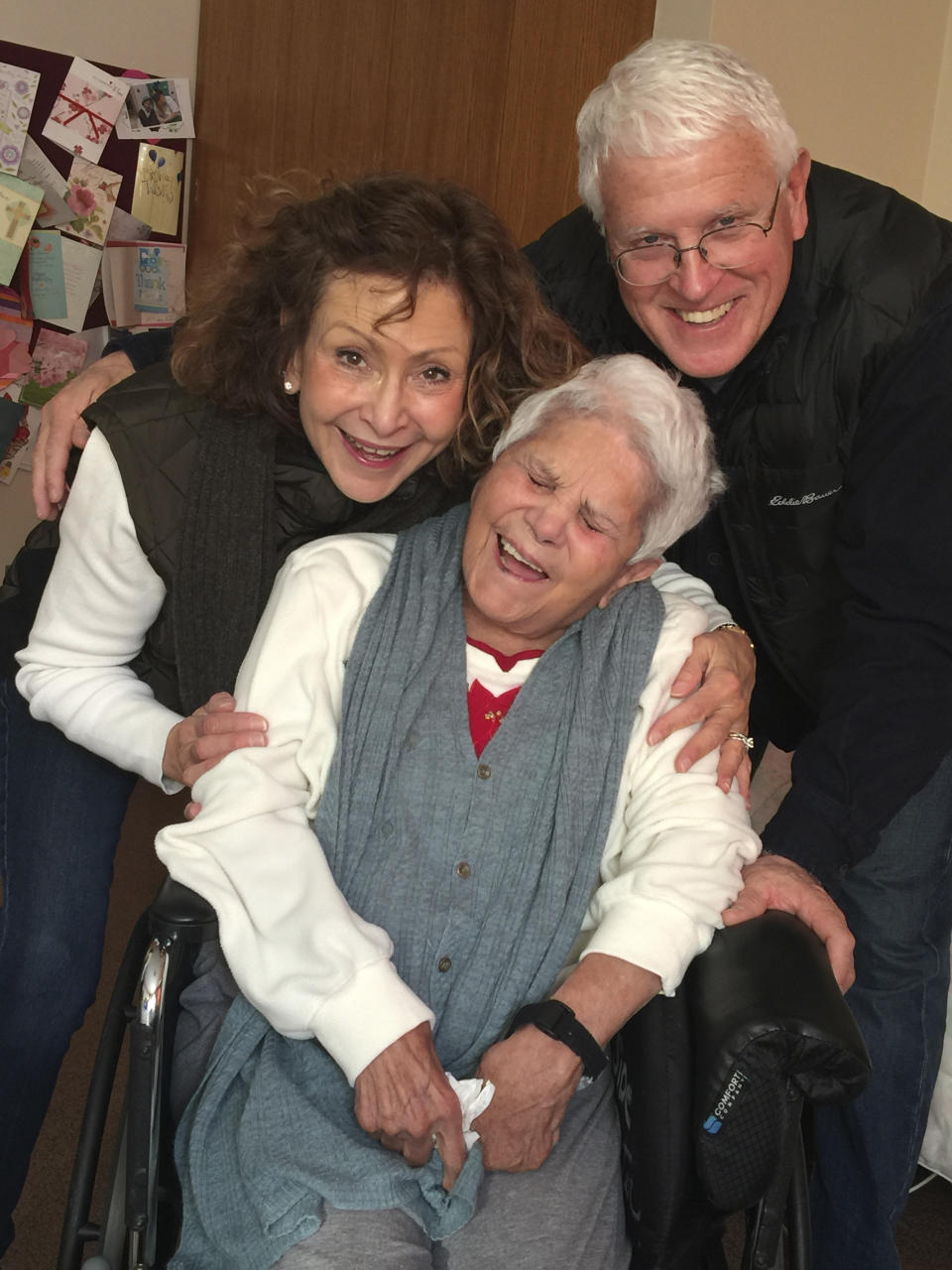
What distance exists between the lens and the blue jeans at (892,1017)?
69.2 inches

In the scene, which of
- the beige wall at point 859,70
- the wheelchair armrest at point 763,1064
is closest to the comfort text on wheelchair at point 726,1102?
the wheelchair armrest at point 763,1064

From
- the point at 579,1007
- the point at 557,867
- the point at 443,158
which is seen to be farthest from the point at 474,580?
the point at 443,158

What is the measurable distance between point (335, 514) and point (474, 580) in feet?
0.82

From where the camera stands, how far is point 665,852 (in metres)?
1.48

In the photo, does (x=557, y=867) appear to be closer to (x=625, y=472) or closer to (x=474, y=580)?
(x=474, y=580)

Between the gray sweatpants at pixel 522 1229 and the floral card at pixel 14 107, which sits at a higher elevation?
the floral card at pixel 14 107

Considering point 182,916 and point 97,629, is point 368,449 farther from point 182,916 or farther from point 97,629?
point 182,916

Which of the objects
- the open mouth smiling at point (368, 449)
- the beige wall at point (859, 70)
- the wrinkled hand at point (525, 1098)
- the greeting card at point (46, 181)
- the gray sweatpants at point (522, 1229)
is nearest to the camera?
the gray sweatpants at point (522, 1229)

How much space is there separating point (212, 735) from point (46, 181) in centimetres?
246

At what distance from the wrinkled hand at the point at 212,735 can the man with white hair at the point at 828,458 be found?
60cm

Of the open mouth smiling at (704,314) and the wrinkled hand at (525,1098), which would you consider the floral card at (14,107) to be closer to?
the open mouth smiling at (704,314)

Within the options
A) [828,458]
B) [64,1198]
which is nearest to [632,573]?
[828,458]

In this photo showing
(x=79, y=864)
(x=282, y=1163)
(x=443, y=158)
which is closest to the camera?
(x=282, y=1163)

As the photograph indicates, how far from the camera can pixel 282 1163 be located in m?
1.29
